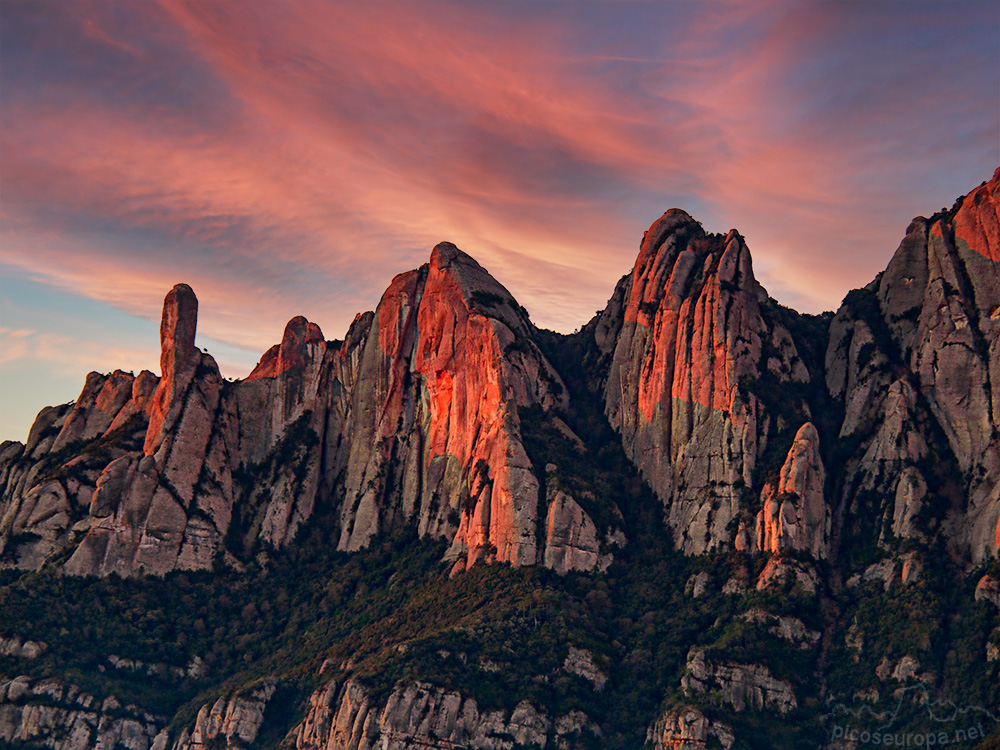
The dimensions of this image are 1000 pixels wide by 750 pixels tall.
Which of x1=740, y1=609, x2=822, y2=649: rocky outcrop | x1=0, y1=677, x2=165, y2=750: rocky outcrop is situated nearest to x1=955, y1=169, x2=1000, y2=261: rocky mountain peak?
x1=740, y1=609, x2=822, y2=649: rocky outcrop

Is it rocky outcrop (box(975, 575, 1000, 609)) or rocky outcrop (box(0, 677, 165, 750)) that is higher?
rocky outcrop (box(975, 575, 1000, 609))

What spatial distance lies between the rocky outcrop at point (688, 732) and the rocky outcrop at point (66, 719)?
74308 mm

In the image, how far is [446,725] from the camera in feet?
531

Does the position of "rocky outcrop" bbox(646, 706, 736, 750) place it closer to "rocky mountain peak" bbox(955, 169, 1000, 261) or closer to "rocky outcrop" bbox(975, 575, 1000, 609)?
"rocky outcrop" bbox(975, 575, 1000, 609)

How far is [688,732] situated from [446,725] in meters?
29.4

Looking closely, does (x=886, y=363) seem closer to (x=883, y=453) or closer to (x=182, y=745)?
(x=883, y=453)

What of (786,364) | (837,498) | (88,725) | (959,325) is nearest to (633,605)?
(837,498)

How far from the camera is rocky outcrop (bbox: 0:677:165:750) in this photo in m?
182

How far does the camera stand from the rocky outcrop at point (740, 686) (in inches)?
6176

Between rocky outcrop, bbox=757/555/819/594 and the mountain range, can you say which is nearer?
the mountain range

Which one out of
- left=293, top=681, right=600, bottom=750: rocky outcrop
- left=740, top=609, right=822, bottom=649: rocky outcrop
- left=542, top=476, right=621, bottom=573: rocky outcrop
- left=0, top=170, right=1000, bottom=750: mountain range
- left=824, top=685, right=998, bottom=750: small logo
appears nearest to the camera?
left=824, top=685, right=998, bottom=750: small logo

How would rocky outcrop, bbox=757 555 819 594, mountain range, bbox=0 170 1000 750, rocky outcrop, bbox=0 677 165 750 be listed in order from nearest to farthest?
mountain range, bbox=0 170 1000 750
rocky outcrop, bbox=757 555 819 594
rocky outcrop, bbox=0 677 165 750

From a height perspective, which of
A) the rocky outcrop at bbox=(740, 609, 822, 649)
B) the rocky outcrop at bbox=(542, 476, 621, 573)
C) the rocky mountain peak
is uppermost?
the rocky mountain peak

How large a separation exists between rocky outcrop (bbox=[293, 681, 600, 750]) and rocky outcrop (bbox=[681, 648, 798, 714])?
13982 millimetres
